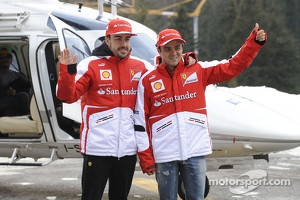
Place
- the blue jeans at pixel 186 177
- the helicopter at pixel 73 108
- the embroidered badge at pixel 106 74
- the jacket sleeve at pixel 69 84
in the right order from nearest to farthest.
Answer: the jacket sleeve at pixel 69 84, the blue jeans at pixel 186 177, the embroidered badge at pixel 106 74, the helicopter at pixel 73 108

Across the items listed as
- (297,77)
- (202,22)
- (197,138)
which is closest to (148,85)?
(197,138)

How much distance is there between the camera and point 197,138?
501cm

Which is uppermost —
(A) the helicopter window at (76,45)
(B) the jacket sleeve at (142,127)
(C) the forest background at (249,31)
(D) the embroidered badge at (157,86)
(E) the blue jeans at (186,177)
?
(C) the forest background at (249,31)

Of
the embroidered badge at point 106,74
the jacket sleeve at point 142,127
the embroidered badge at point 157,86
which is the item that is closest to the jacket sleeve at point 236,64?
the embroidered badge at point 157,86

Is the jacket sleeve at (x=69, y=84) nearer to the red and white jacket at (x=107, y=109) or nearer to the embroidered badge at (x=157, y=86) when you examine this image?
the red and white jacket at (x=107, y=109)

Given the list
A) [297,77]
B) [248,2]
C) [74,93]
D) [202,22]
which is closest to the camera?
[74,93]

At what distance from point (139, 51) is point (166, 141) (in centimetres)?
289

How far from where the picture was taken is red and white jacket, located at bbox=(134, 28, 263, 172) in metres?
4.97

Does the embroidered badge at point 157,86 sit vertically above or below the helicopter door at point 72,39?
below

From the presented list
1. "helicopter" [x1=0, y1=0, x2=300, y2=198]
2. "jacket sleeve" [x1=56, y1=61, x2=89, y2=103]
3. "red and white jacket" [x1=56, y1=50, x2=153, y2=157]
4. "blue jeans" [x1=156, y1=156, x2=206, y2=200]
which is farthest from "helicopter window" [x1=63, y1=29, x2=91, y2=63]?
"blue jeans" [x1=156, y1=156, x2=206, y2=200]

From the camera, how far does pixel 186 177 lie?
499 centimetres

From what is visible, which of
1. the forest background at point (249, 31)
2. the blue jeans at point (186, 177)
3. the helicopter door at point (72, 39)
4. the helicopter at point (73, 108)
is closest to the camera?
the blue jeans at point (186, 177)

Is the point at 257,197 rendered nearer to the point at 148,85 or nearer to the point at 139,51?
the point at 139,51

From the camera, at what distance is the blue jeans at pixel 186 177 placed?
195 inches
